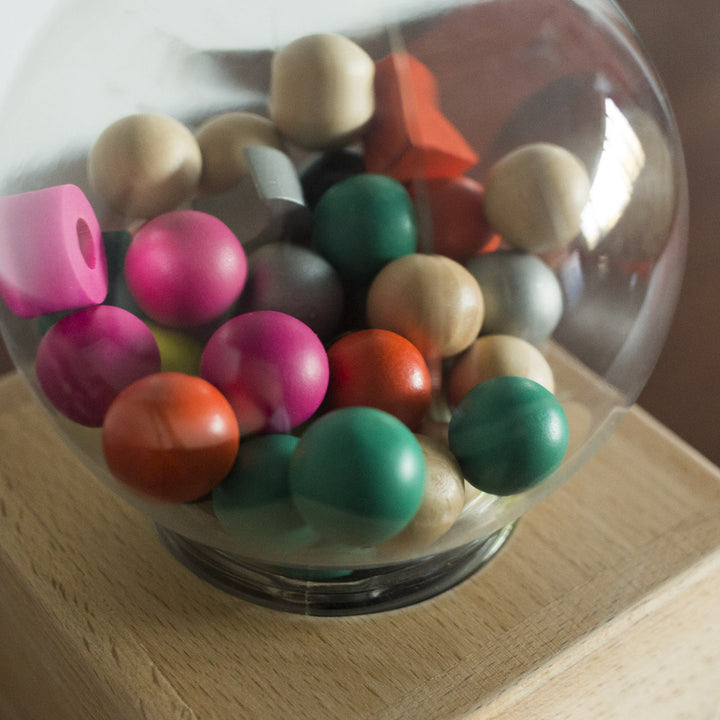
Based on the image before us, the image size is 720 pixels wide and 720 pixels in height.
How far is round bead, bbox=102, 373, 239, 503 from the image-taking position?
409 mm

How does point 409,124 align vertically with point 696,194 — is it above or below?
above

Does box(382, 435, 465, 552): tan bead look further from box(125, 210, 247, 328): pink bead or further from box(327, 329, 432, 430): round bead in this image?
box(125, 210, 247, 328): pink bead

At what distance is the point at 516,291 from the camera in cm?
47

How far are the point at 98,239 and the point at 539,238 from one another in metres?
0.23

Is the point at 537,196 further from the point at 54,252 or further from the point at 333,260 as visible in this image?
the point at 54,252

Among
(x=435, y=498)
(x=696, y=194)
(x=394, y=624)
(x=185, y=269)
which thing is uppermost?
(x=185, y=269)

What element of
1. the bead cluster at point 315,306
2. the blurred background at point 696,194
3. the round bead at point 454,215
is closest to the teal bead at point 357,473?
the bead cluster at point 315,306

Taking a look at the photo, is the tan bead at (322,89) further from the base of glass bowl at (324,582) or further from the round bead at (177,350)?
the base of glass bowl at (324,582)

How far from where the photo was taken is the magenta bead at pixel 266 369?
0.41 metres

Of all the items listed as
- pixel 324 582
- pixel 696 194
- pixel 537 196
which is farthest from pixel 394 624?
pixel 696 194

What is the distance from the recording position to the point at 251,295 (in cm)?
43

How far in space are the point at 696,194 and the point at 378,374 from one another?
80 cm

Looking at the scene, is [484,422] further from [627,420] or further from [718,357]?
[718,357]

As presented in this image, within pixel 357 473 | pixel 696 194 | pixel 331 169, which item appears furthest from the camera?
pixel 696 194
